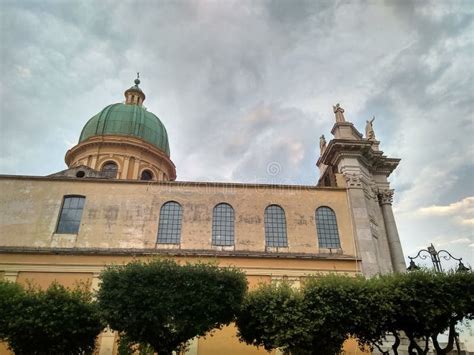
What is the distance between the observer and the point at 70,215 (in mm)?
22734

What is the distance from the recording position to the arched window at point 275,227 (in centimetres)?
2258

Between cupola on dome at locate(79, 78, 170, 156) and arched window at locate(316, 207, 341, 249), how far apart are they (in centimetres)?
1752

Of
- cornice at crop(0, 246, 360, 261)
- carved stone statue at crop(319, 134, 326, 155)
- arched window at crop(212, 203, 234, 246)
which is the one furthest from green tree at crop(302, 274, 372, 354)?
carved stone statue at crop(319, 134, 326, 155)

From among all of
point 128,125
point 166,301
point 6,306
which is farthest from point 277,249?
point 128,125

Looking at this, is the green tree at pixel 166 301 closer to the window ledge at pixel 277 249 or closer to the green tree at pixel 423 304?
the green tree at pixel 423 304

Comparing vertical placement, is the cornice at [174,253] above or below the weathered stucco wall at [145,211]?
below

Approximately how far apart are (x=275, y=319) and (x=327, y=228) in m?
9.50

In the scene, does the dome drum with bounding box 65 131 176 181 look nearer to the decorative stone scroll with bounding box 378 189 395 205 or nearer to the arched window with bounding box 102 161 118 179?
the arched window with bounding box 102 161 118 179

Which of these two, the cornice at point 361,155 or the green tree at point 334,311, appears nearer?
the green tree at point 334,311

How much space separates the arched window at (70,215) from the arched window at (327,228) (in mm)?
14786

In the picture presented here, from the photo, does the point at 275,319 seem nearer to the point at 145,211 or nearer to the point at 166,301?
the point at 166,301

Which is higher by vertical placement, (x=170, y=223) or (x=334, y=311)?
(x=170, y=223)

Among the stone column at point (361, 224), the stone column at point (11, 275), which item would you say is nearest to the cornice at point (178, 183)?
the stone column at point (361, 224)

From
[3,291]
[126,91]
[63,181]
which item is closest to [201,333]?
[3,291]
